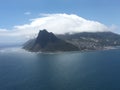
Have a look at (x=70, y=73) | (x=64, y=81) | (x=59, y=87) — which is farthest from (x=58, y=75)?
(x=59, y=87)


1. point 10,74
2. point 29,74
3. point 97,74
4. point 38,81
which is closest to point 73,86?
point 38,81

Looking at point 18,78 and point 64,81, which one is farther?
point 18,78

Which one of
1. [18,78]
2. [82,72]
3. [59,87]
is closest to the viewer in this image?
[59,87]

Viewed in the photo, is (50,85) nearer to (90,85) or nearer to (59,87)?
(59,87)

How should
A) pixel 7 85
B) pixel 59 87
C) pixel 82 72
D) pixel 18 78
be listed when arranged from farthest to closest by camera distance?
1. pixel 82 72
2. pixel 18 78
3. pixel 7 85
4. pixel 59 87

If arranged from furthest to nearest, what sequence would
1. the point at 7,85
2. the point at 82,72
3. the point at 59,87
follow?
the point at 82,72 → the point at 7,85 → the point at 59,87

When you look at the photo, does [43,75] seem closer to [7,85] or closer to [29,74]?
[29,74]

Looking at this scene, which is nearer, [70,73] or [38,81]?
[38,81]

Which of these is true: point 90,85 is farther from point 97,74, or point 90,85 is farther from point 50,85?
point 97,74

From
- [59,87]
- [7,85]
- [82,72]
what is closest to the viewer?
[59,87]
